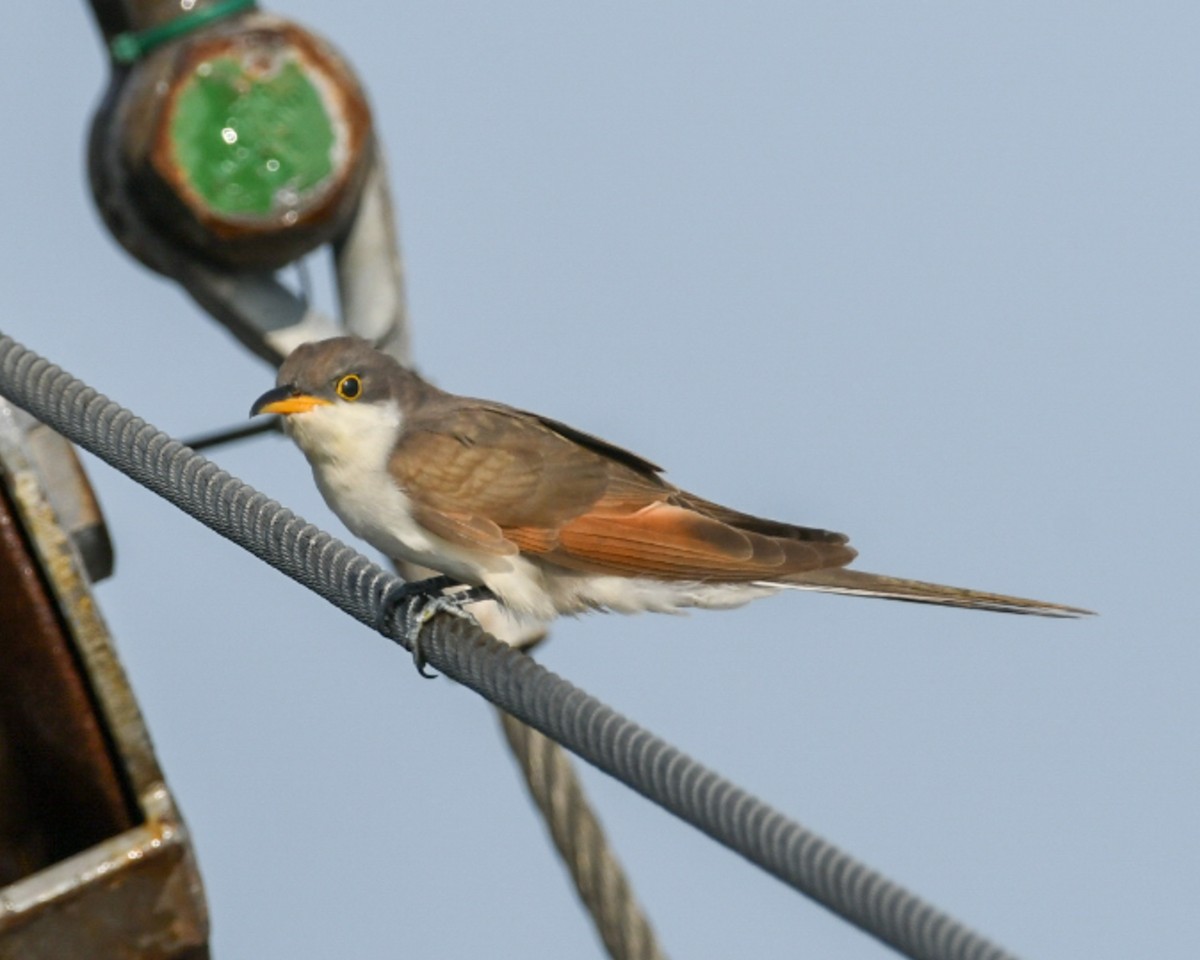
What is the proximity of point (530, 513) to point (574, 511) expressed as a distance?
131 millimetres

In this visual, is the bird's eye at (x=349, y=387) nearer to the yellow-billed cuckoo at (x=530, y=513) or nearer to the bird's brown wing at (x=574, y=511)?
the yellow-billed cuckoo at (x=530, y=513)

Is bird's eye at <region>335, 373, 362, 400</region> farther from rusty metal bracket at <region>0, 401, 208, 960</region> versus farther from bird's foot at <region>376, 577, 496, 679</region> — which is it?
Result: rusty metal bracket at <region>0, 401, 208, 960</region>

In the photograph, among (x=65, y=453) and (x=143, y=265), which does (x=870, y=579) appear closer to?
(x=65, y=453)

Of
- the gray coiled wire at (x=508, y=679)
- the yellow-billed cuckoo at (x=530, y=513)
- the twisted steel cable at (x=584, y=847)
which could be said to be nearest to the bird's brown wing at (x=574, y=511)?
the yellow-billed cuckoo at (x=530, y=513)

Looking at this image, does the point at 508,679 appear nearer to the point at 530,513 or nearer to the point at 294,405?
the point at 530,513

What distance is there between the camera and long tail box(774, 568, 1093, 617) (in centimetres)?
549

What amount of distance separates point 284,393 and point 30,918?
2080 millimetres

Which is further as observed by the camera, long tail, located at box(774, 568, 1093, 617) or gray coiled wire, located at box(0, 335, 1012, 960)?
long tail, located at box(774, 568, 1093, 617)

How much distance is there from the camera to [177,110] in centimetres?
905

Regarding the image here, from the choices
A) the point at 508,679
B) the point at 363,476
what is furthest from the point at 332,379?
the point at 508,679

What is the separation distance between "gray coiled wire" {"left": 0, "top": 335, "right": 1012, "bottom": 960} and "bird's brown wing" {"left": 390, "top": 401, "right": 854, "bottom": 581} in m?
0.53

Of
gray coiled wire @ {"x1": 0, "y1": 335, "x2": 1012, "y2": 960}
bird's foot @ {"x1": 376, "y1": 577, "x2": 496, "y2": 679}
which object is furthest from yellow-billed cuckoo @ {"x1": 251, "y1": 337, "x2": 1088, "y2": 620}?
gray coiled wire @ {"x1": 0, "y1": 335, "x2": 1012, "y2": 960}

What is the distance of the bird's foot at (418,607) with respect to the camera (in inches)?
217

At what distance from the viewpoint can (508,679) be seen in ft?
13.5
